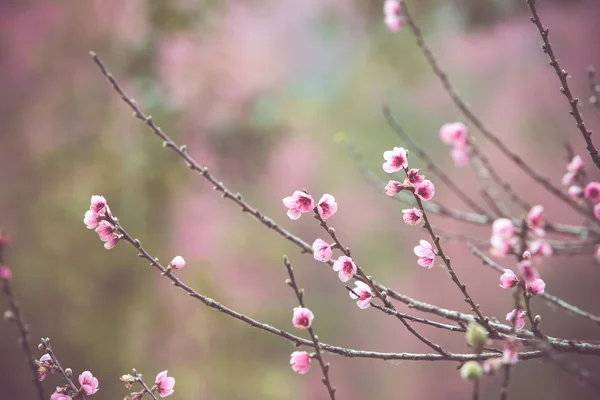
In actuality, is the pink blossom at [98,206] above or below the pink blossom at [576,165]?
below

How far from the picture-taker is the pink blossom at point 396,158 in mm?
589

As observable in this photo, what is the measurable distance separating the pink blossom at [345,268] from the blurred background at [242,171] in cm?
121

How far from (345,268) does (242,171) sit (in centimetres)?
137

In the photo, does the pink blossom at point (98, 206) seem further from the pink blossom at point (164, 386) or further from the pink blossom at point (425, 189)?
the pink blossom at point (425, 189)

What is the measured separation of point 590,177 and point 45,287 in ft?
6.01

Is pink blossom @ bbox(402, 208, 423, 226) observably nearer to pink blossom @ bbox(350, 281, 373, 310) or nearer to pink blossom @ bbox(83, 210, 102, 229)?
pink blossom @ bbox(350, 281, 373, 310)

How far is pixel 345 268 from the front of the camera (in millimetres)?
588

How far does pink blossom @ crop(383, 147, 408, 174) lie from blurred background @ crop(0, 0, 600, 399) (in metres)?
1.22

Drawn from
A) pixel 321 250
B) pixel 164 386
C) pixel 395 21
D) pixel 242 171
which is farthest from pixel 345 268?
pixel 242 171

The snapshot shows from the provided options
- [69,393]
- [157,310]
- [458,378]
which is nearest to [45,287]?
[157,310]

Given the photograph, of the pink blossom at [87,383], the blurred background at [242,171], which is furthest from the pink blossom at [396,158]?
the blurred background at [242,171]

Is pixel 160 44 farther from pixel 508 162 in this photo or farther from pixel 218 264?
pixel 508 162

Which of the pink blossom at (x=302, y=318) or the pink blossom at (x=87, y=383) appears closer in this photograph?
the pink blossom at (x=302, y=318)

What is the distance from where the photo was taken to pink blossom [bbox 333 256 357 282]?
582 millimetres
